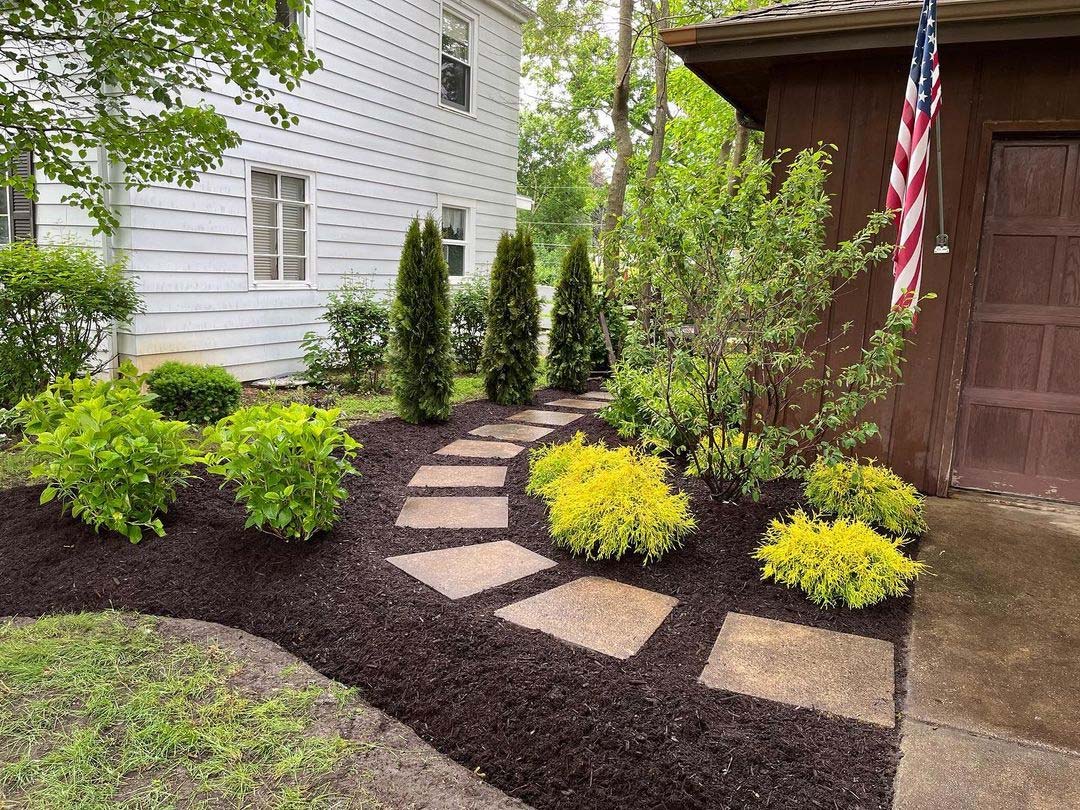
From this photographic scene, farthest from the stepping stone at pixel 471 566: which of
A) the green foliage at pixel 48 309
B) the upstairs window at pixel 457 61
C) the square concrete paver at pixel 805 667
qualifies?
the upstairs window at pixel 457 61

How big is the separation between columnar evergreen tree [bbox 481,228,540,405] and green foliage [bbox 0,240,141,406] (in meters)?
2.93

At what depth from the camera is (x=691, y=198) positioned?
324 cm

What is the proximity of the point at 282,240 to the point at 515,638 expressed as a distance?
6276 mm

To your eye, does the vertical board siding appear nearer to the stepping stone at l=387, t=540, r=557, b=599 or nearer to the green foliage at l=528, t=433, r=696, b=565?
the green foliage at l=528, t=433, r=696, b=565

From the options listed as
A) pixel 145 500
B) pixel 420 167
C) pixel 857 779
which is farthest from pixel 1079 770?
pixel 420 167

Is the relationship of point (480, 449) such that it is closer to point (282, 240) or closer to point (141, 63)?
point (141, 63)

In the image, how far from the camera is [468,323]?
824 cm

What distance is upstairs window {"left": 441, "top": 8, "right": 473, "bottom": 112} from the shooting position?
9.70 m

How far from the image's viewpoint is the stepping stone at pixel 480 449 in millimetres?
4902

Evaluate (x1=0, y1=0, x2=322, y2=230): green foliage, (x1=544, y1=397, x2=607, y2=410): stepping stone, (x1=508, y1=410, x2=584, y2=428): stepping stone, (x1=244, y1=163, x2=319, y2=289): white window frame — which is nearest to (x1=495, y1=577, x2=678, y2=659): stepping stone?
(x1=0, y1=0, x2=322, y2=230): green foliage

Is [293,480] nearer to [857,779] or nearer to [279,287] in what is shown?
[857,779]

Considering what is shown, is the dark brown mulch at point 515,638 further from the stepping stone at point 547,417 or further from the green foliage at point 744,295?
the stepping stone at point 547,417

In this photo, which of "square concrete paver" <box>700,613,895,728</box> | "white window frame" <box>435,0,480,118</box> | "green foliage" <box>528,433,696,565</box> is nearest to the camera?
"square concrete paver" <box>700,613,895,728</box>

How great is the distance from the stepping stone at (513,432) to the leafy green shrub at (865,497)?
7.55 feet
